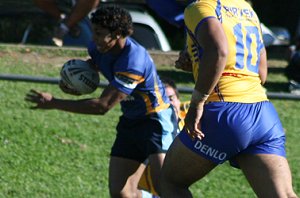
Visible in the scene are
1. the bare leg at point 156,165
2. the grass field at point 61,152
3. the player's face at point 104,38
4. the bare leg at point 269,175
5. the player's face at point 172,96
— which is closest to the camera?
the bare leg at point 269,175

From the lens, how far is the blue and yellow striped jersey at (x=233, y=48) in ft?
16.0

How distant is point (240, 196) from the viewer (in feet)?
24.8

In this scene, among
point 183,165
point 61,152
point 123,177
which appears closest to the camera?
point 183,165

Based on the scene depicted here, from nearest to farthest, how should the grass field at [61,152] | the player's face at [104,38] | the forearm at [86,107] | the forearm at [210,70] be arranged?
the forearm at [210,70] → the forearm at [86,107] → the player's face at [104,38] → the grass field at [61,152]

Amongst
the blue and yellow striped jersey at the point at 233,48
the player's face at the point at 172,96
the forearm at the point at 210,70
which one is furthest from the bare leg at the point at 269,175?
the player's face at the point at 172,96

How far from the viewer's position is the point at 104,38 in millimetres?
6043

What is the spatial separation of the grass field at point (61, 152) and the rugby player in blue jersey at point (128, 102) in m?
1.01

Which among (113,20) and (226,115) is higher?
(226,115)

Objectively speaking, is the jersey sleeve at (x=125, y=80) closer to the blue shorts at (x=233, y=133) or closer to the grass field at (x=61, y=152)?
the blue shorts at (x=233, y=133)

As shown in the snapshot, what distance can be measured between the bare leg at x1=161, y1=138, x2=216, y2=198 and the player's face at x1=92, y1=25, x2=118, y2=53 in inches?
50.3

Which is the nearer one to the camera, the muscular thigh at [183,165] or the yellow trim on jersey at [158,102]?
the muscular thigh at [183,165]

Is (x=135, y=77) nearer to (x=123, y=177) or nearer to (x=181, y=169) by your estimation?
(x=123, y=177)

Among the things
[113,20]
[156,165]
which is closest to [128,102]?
[156,165]

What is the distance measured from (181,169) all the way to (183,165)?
29 millimetres
